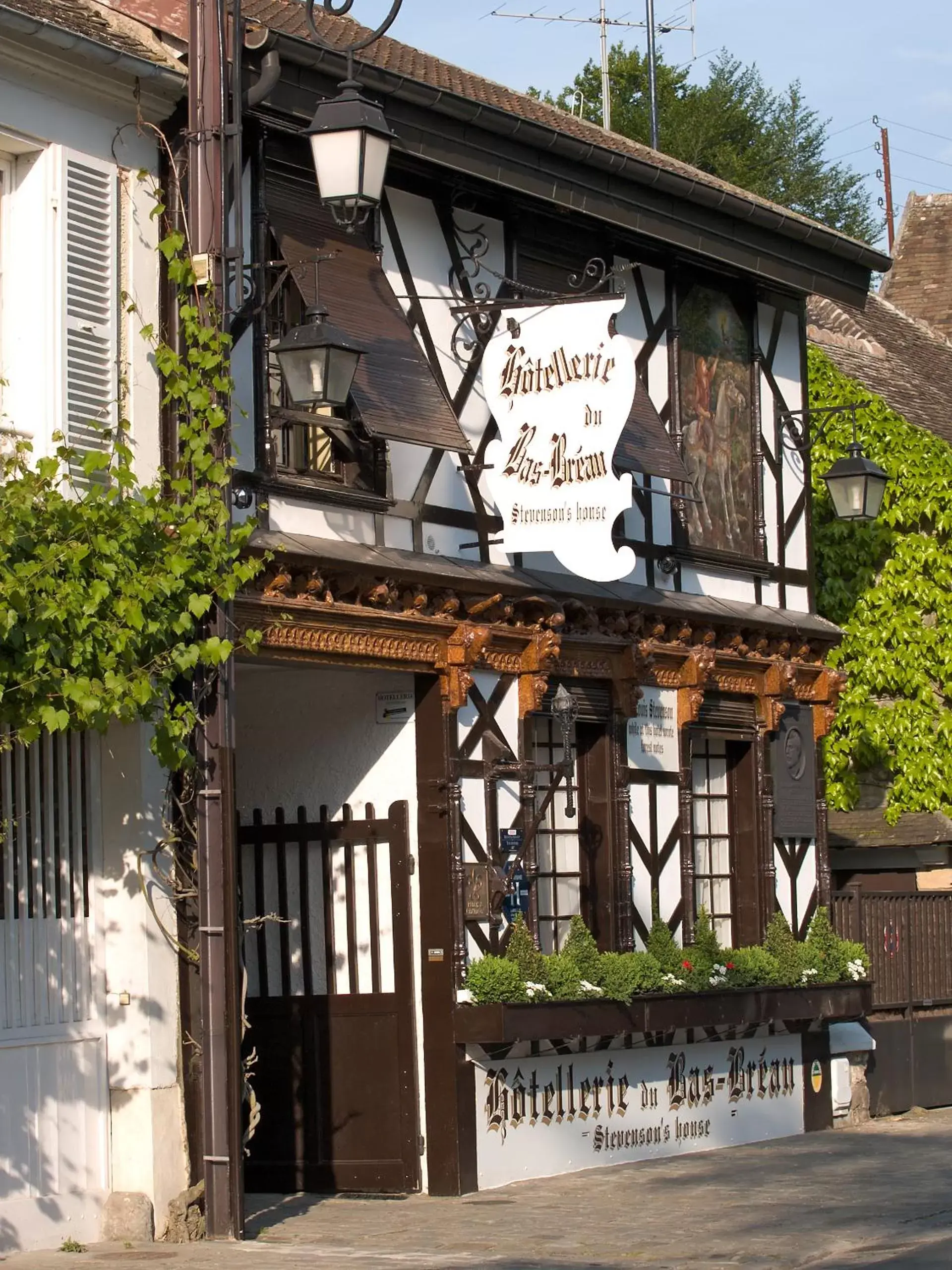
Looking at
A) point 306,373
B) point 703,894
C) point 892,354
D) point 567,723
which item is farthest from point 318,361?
point 892,354

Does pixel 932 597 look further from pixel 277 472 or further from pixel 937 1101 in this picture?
pixel 277 472

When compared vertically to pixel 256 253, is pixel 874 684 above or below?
below

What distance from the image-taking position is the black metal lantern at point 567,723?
45.7 ft

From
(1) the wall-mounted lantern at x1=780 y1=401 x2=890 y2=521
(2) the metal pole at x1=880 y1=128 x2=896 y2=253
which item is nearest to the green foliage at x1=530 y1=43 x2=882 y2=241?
(2) the metal pole at x1=880 y1=128 x2=896 y2=253

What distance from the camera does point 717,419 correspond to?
54.0 ft

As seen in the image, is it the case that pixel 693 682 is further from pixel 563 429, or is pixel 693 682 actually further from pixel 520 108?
pixel 520 108

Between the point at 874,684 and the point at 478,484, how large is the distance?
26.8 ft

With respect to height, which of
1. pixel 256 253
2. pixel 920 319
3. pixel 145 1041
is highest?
pixel 920 319

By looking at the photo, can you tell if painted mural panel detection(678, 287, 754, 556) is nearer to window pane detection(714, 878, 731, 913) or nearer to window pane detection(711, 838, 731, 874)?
window pane detection(711, 838, 731, 874)

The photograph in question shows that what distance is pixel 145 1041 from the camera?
37.2 feet

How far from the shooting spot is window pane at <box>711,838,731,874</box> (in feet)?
53.8

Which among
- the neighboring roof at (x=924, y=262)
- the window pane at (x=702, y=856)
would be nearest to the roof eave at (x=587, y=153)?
the window pane at (x=702, y=856)

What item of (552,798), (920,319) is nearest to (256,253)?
(552,798)

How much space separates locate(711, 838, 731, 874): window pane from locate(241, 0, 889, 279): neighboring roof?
14.9 ft
